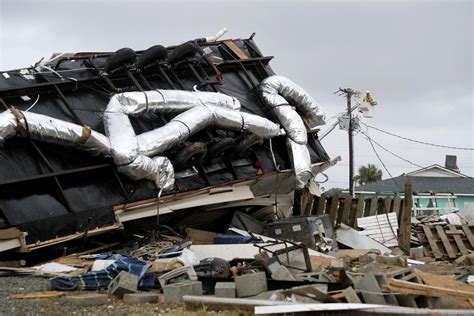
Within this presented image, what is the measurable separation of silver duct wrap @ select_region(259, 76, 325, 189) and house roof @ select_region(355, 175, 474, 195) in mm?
24110

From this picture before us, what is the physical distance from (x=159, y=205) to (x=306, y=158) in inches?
148

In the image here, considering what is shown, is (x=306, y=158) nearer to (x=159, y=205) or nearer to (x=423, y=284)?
(x=159, y=205)

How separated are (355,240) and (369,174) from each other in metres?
42.6

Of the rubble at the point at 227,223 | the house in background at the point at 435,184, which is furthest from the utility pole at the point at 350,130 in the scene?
the rubble at the point at 227,223

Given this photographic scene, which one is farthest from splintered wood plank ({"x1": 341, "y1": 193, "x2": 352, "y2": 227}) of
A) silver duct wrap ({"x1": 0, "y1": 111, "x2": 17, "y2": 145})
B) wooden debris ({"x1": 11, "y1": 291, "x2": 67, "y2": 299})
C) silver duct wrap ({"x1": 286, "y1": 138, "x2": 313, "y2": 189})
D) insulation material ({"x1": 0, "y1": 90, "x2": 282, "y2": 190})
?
wooden debris ({"x1": 11, "y1": 291, "x2": 67, "y2": 299})

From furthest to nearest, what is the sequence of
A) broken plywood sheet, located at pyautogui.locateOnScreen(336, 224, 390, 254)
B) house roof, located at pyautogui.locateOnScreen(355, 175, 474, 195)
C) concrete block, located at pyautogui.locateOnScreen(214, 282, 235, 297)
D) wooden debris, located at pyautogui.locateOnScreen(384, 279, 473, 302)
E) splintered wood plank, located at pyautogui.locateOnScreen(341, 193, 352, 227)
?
1. house roof, located at pyautogui.locateOnScreen(355, 175, 474, 195)
2. splintered wood plank, located at pyautogui.locateOnScreen(341, 193, 352, 227)
3. broken plywood sheet, located at pyautogui.locateOnScreen(336, 224, 390, 254)
4. concrete block, located at pyautogui.locateOnScreen(214, 282, 235, 297)
5. wooden debris, located at pyautogui.locateOnScreen(384, 279, 473, 302)

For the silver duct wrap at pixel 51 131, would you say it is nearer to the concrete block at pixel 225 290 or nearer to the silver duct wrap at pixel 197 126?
the silver duct wrap at pixel 197 126

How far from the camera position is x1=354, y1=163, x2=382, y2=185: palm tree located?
54406mm

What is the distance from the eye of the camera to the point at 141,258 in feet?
32.2

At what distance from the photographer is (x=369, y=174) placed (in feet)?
180

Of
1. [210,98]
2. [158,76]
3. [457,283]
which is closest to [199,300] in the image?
[457,283]

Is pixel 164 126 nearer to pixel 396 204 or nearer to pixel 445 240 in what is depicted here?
pixel 396 204

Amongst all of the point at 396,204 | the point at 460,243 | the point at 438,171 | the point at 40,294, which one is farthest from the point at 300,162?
the point at 438,171

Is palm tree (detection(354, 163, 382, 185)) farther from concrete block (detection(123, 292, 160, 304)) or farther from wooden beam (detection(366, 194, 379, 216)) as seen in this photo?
concrete block (detection(123, 292, 160, 304))
